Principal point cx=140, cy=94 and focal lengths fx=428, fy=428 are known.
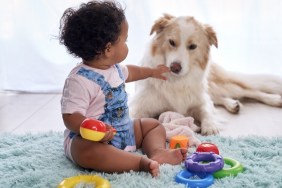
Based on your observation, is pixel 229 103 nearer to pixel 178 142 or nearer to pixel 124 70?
pixel 178 142

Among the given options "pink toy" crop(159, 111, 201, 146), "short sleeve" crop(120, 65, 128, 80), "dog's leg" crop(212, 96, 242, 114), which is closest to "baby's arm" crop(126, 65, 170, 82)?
"short sleeve" crop(120, 65, 128, 80)

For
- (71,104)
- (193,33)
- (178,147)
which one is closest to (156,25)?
(193,33)

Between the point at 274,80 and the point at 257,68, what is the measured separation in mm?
195

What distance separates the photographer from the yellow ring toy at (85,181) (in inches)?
59.0

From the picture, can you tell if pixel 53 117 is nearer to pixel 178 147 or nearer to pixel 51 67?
pixel 51 67

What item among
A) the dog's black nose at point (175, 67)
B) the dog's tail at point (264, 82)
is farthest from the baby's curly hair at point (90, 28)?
the dog's tail at point (264, 82)

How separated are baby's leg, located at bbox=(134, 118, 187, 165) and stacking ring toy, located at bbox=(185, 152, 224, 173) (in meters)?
0.07

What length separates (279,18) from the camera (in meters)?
3.09

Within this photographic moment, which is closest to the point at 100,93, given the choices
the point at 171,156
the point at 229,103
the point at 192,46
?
the point at 171,156

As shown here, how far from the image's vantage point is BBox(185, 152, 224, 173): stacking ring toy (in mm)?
1594

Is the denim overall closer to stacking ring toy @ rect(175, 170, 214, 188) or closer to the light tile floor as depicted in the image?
stacking ring toy @ rect(175, 170, 214, 188)

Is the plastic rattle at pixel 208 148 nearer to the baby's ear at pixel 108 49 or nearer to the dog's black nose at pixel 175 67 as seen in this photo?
the baby's ear at pixel 108 49

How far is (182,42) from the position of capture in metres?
2.42

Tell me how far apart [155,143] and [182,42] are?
770mm
